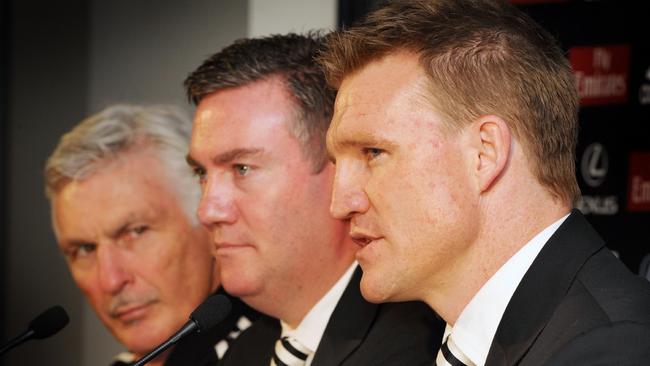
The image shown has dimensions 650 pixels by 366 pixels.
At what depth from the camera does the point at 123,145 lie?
111 inches

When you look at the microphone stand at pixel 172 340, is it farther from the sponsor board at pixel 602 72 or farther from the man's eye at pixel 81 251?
the sponsor board at pixel 602 72

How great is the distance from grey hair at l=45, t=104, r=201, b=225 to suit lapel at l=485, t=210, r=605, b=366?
1.38 meters

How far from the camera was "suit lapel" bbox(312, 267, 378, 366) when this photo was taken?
2.03 m

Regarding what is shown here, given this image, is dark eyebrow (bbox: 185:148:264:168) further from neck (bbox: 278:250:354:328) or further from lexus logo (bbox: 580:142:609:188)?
lexus logo (bbox: 580:142:609:188)

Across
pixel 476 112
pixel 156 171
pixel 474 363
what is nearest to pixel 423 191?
pixel 476 112

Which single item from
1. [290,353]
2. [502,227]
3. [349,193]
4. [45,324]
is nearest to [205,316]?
[290,353]

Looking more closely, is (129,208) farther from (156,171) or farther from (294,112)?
(294,112)

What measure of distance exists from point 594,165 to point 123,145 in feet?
4.08

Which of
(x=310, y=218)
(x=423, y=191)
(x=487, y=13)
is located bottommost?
(x=310, y=218)

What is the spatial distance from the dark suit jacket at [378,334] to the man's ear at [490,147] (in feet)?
1.57

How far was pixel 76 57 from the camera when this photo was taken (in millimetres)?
2830

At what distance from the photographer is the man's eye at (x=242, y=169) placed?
2.22 m

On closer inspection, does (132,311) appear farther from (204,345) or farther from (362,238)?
(362,238)

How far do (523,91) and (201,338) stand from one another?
1267 millimetres
